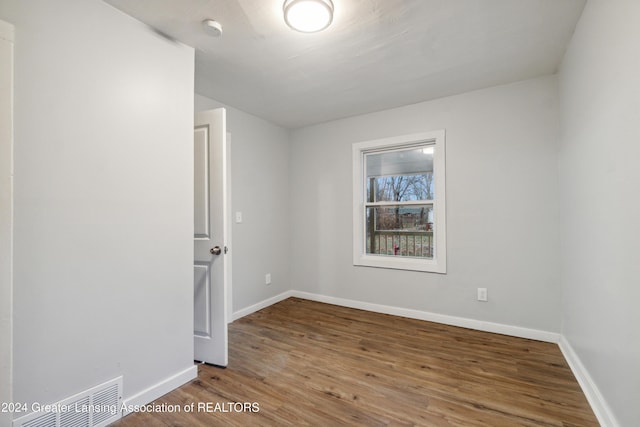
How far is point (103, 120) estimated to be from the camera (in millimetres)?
1607

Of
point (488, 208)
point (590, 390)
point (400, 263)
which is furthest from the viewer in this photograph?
point (400, 263)

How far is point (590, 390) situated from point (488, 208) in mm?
1587

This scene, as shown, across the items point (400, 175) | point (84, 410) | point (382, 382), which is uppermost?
point (400, 175)

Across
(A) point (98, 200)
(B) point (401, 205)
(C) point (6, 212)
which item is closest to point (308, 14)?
(A) point (98, 200)

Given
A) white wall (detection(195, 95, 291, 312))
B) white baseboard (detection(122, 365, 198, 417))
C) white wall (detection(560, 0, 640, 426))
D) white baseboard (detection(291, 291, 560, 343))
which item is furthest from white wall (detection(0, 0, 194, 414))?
white wall (detection(560, 0, 640, 426))

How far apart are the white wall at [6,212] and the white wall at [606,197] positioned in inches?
107

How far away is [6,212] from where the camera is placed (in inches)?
49.2

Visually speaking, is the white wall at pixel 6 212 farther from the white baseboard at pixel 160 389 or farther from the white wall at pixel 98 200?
the white baseboard at pixel 160 389

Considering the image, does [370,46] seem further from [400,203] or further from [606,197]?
[400,203]

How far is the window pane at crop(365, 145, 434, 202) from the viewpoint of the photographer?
3.30m

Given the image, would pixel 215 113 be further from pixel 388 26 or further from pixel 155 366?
pixel 155 366

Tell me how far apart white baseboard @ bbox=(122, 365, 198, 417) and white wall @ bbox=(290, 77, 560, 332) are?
2.10m

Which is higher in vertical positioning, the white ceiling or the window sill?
the white ceiling

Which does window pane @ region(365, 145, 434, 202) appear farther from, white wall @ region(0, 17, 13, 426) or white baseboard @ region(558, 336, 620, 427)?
white wall @ region(0, 17, 13, 426)
